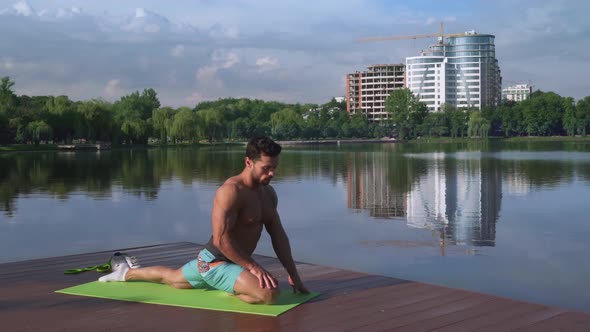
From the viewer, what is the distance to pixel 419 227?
1133 cm

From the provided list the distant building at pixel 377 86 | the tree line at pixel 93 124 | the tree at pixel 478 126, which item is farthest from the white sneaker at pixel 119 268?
the distant building at pixel 377 86

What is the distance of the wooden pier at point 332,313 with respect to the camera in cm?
412

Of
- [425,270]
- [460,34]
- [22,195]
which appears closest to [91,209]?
[22,195]

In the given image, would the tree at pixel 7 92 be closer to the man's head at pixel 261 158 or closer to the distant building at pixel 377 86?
the man's head at pixel 261 158

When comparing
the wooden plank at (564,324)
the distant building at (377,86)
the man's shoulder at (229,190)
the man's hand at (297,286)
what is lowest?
the wooden plank at (564,324)

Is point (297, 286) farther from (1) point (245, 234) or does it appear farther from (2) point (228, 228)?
(2) point (228, 228)

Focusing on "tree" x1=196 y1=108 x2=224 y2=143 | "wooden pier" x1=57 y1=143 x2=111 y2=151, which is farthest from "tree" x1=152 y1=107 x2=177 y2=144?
"wooden pier" x1=57 y1=143 x2=111 y2=151

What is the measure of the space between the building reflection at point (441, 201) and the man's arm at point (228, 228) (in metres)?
5.80

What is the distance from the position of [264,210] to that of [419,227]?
6991 millimetres

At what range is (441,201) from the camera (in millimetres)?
15242

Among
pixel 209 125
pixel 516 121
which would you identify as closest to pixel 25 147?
pixel 209 125

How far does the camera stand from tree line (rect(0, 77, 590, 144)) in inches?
2522

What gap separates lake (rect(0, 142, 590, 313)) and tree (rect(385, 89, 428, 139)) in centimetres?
9769

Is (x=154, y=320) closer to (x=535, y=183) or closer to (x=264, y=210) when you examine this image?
(x=264, y=210)
